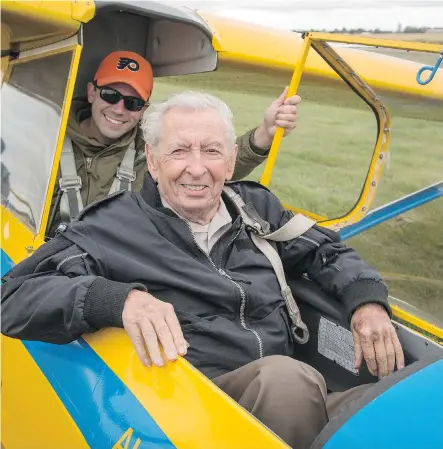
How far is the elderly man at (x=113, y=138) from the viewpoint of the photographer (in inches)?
108

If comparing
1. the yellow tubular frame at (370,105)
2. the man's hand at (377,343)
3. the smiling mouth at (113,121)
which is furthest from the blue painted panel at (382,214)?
the man's hand at (377,343)

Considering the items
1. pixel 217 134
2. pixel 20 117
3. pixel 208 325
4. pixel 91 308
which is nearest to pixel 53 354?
pixel 91 308

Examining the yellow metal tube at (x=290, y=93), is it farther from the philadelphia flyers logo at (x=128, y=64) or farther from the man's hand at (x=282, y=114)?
the philadelphia flyers logo at (x=128, y=64)

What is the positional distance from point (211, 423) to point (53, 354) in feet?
2.57

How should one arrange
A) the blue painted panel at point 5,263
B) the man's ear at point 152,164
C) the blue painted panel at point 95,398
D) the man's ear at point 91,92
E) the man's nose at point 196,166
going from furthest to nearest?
1. the man's ear at point 91,92
2. the blue painted panel at point 5,263
3. the man's ear at point 152,164
4. the man's nose at point 196,166
5. the blue painted panel at point 95,398

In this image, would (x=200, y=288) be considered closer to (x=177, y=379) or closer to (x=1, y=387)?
(x=177, y=379)

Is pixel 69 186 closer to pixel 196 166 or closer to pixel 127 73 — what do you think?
pixel 127 73

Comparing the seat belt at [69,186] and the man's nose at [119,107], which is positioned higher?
the man's nose at [119,107]

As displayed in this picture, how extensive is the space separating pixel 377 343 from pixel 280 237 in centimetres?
55

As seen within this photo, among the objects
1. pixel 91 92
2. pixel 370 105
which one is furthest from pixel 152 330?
pixel 370 105

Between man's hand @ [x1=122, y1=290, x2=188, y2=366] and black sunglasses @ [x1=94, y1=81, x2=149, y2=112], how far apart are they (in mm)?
1688

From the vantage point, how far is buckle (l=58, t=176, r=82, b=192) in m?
2.72

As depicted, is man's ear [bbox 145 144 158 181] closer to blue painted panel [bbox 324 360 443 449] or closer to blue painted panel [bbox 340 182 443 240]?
blue painted panel [bbox 324 360 443 449]

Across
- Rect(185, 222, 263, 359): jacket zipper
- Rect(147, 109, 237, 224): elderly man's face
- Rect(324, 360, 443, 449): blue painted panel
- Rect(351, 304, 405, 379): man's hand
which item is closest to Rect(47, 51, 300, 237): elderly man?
Rect(147, 109, 237, 224): elderly man's face
